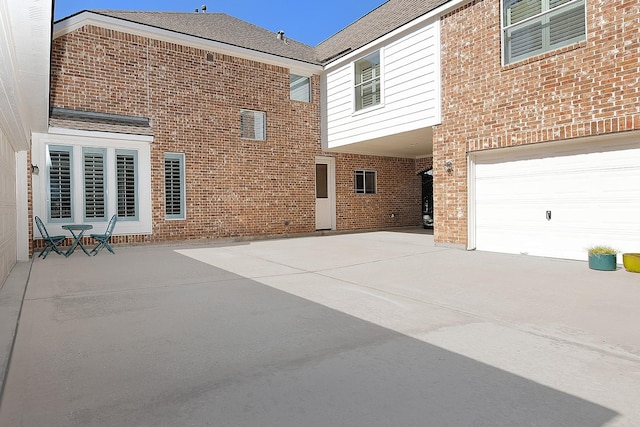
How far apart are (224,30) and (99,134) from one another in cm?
596

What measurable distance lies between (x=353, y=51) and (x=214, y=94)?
4.24m

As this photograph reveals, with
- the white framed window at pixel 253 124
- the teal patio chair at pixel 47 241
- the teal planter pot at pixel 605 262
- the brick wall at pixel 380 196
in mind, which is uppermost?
the white framed window at pixel 253 124

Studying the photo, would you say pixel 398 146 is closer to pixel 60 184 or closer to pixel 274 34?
pixel 274 34

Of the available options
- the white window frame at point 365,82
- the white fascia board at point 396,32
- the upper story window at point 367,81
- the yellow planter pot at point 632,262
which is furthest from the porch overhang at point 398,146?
the yellow planter pot at point 632,262

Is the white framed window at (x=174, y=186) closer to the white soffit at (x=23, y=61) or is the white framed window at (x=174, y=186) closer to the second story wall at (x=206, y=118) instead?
the second story wall at (x=206, y=118)

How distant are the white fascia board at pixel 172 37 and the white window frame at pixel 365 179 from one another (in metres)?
3.83

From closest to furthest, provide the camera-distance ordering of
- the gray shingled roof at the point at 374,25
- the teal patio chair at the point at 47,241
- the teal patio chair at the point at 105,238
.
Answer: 1. the teal patio chair at the point at 47,241
2. the teal patio chair at the point at 105,238
3. the gray shingled roof at the point at 374,25

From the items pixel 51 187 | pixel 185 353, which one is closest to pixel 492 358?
pixel 185 353

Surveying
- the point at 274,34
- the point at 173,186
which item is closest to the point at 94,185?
the point at 173,186

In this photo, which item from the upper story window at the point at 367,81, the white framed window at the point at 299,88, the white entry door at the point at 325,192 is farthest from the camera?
the white entry door at the point at 325,192

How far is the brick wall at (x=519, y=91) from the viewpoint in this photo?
6.49 meters

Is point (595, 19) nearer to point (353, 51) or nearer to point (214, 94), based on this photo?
point (353, 51)

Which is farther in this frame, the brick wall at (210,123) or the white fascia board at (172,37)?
the brick wall at (210,123)

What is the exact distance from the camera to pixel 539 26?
7.68m
